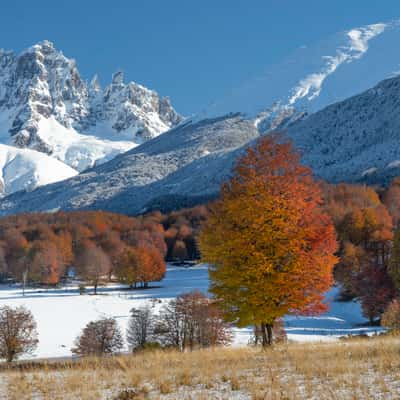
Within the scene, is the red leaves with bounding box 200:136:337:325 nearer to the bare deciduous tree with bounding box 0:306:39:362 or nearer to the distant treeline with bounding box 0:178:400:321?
the distant treeline with bounding box 0:178:400:321

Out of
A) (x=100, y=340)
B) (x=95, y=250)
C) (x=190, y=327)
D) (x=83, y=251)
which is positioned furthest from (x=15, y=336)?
(x=83, y=251)

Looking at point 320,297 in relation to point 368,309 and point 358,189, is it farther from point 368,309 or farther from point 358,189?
point 358,189

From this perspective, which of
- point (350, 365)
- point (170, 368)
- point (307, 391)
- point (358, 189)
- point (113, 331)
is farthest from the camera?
point (358, 189)

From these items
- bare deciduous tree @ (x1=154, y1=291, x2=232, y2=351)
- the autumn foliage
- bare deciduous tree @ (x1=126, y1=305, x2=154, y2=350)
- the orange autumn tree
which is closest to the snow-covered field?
bare deciduous tree @ (x1=154, y1=291, x2=232, y2=351)

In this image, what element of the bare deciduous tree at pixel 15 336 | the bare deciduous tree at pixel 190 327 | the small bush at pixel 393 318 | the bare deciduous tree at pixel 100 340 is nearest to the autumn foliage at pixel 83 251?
the bare deciduous tree at pixel 190 327

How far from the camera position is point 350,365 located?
45.8 feet

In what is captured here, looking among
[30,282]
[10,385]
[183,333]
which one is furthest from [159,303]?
[10,385]

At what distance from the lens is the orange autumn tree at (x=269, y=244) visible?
21.5 m

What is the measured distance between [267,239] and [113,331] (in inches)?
1927

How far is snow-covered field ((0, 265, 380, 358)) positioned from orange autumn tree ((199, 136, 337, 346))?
2783 centimetres

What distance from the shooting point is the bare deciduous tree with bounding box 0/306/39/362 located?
62.4m

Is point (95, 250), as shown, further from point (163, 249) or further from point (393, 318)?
point (393, 318)

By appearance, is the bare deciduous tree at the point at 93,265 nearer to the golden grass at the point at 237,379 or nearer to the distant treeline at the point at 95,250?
the distant treeline at the point at 95,250

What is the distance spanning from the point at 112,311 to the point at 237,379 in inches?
3252
